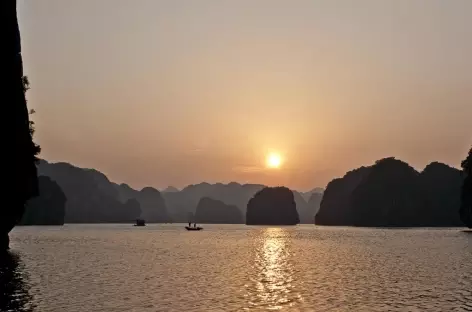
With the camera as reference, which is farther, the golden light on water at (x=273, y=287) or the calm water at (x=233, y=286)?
the golden light on water at (x=273, y=287)

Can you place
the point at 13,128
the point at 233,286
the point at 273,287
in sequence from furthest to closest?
the point at 13,128
the point at 233,286
the point at 273,287

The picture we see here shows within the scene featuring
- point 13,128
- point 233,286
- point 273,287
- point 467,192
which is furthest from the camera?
point 467,192

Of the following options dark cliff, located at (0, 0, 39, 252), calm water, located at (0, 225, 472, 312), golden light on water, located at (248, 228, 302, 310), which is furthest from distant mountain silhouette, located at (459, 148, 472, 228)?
dark cliff, located at (0, 0, 39, 252)

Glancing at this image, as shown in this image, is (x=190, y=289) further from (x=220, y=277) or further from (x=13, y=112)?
(x=13, y=112)

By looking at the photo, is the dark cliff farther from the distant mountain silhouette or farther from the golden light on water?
the distant mountain silhouette

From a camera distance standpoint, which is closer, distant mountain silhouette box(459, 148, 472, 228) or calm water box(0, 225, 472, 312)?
calm water box(0, 225, 472, 312)

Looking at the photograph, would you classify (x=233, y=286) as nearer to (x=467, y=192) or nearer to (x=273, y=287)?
(x=273, y=287)

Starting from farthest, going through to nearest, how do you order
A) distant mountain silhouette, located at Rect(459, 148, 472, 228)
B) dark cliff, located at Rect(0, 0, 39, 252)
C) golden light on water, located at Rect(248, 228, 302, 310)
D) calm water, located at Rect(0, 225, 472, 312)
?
distant mountain silhouette, located at Rect(459, 148, 472, 228) < dark cliff, located at Rect(0, 0, 39, 252) < golden light on water, located at Rect(248, 228, 302, 310) < calm water, located at Rect(0, 225, 472, 312)

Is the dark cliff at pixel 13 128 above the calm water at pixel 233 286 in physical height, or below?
above

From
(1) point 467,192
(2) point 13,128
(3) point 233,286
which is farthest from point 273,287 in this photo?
(1) point 467,192

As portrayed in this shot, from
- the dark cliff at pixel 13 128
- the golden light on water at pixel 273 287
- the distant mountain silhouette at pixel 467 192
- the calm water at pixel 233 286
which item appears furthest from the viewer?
the distant mountain silhouette at pixel 467 192

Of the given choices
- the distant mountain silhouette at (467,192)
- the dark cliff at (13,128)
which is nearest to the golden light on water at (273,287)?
the dark cliff at (13,128)

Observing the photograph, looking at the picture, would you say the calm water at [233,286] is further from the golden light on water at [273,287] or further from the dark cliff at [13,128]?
the dark cliff at [13,128]

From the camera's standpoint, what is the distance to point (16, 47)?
6281 cm
